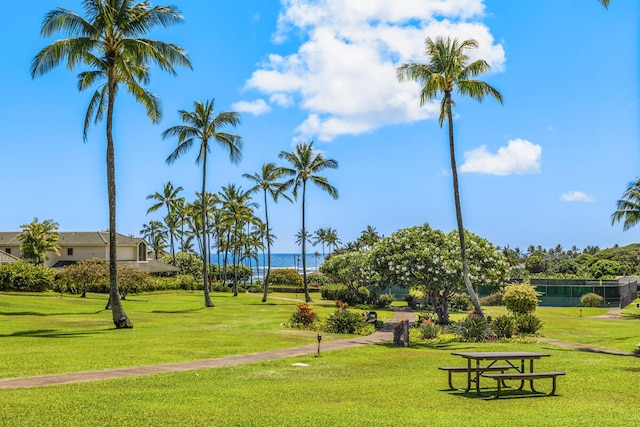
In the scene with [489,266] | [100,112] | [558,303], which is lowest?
[558,303]

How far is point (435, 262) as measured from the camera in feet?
107

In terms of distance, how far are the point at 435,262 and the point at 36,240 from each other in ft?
168

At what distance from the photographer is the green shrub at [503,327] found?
94.5 ft

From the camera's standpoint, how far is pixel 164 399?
12578 mm

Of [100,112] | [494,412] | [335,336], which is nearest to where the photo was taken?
[494,412]

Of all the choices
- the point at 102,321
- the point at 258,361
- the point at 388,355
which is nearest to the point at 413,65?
the point at 388,355

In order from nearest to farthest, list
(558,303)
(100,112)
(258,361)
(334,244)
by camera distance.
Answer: (258,361) → (100,112) → (558,303) → (334,244)

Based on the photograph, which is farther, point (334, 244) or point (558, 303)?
point (334, 244)

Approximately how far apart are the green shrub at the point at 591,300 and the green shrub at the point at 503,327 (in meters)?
35.8

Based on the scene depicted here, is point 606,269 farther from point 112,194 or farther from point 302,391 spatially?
point 302,391

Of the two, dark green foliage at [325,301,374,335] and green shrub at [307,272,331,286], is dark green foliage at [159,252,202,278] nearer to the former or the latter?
green shrub at [307,272,331,286]

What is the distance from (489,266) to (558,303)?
111 ft

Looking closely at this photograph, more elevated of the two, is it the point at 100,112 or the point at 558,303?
the point at 100,112

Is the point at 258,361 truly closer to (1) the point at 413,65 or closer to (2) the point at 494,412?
(2) the point at 494,412
